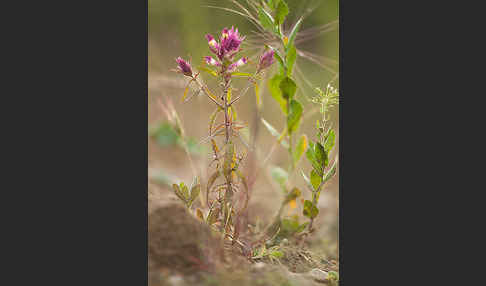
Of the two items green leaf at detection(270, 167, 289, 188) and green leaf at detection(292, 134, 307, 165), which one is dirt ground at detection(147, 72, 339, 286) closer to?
green leaf at detection(270, 167, 289, 188)

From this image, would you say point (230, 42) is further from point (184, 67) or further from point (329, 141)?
point (329, 141)

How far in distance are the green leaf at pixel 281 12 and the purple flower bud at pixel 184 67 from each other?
1.11 ft

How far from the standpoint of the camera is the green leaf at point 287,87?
135cm

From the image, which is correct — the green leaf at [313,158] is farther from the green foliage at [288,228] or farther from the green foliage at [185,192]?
the green foliage at [185,192]

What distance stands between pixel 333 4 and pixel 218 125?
0.64 m

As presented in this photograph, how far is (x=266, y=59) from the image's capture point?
4.70 feet

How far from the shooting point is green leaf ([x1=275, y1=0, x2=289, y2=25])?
138cm

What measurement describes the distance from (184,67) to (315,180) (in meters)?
0.66

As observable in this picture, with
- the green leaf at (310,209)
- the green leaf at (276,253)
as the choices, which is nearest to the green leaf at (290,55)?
the green leaf at (310,209)

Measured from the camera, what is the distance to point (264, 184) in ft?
7.70

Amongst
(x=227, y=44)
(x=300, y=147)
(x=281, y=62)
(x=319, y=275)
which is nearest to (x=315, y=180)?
(x=300, y=147)

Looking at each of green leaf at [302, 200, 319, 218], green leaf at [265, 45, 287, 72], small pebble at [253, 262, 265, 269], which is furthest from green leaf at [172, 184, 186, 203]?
green leaf at [265, 45, 287, 72]

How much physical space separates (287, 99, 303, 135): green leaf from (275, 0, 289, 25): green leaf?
28 cm

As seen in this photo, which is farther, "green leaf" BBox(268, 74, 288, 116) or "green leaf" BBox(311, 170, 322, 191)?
"green leaf" BBox(311, 170, 322, 191)
